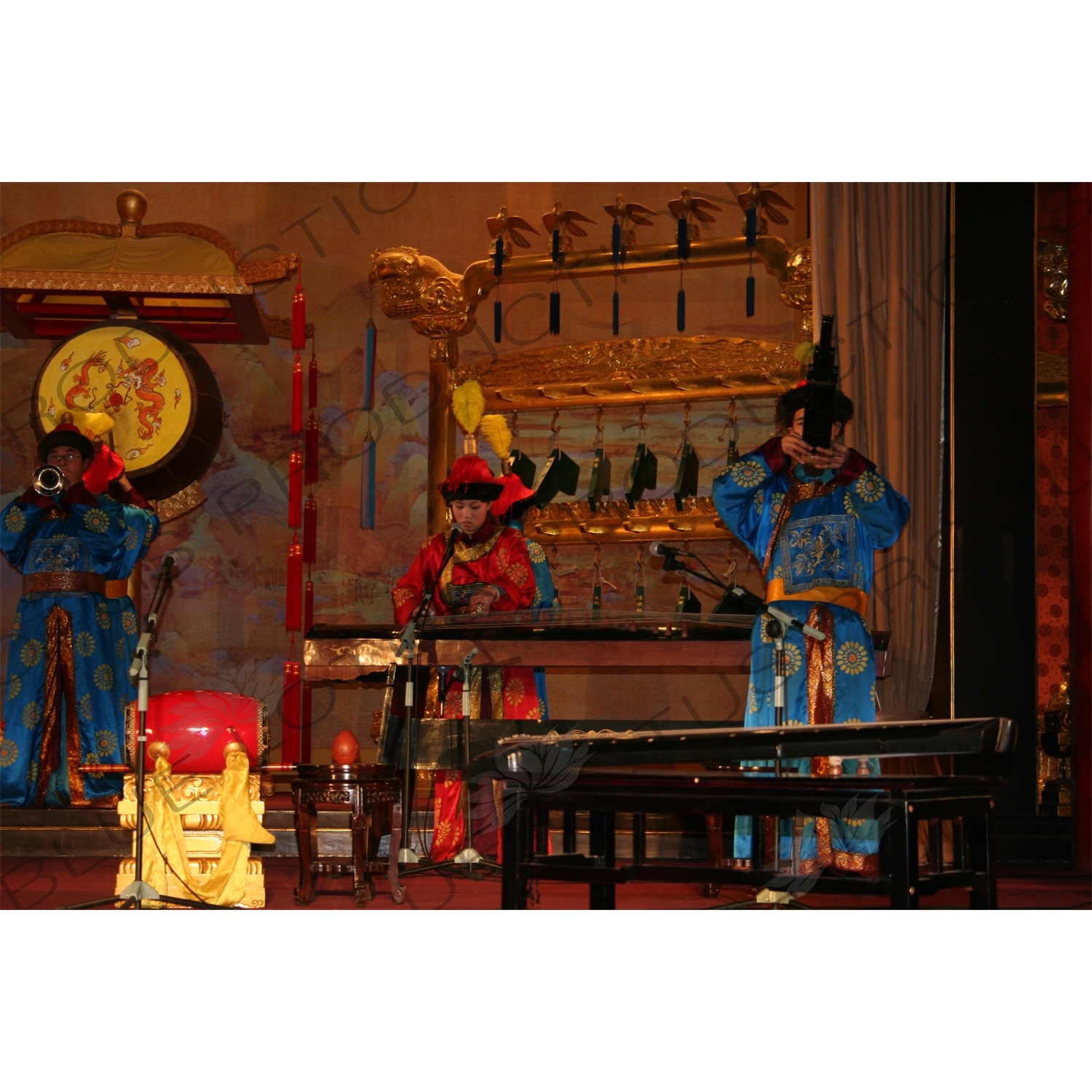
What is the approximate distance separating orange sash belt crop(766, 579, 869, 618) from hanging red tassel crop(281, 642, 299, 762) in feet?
10.8

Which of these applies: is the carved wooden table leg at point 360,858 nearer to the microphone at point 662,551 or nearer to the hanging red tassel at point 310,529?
the microphone at point 662,551

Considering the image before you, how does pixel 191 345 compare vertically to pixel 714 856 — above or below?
above

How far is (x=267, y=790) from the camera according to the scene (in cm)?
467

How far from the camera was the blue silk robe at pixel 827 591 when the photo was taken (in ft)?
13.9

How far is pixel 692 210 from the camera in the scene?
22.7 feet

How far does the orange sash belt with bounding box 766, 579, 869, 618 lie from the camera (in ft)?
13.9

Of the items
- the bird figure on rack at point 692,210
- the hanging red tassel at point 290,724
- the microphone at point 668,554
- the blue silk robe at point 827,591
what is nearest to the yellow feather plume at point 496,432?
the bird figure on rack at point 692,210

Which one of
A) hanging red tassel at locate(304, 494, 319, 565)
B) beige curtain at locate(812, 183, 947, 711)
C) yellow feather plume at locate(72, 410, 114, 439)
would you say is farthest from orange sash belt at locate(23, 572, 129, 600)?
beige curtain at locate(812, 183, 947, 711)

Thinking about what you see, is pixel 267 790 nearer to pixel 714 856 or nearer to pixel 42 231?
pixel 714 856

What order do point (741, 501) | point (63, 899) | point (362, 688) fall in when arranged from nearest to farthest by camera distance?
1. point (63, 899)
2. point (741, 501)
3. point (362, 688)

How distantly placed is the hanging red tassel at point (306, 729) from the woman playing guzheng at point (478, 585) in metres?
1.43

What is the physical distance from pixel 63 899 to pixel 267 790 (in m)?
0.84

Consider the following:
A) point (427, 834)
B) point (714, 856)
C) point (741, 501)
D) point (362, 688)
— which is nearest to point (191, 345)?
point (362, 688)

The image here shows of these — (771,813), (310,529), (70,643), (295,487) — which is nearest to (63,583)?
(70,643)
